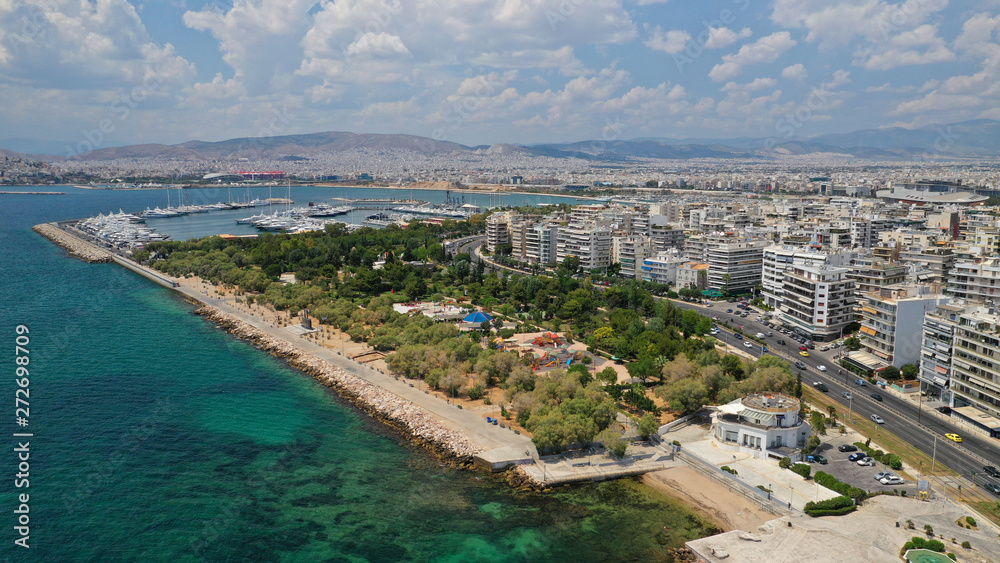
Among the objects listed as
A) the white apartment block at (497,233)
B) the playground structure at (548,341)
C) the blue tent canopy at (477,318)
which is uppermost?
the white apartment block at (497,233)

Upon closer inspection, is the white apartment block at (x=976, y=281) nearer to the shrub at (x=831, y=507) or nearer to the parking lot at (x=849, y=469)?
the parking lot at (x=849, y=469)

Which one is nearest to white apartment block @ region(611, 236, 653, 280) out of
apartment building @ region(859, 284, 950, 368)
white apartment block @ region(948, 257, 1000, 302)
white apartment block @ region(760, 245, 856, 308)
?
white apartment block @ region(760, 245, 856, 308)

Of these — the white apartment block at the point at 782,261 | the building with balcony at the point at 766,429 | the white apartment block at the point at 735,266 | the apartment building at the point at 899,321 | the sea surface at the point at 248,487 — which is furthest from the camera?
the white apartment block at the point at 735,266

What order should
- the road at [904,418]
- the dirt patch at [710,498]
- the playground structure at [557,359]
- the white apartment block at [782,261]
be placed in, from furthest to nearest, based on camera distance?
the white apartment block at [782,261] → the playground structure at [557,359] → the road at [904,418] → the dirt patch at [710,498]

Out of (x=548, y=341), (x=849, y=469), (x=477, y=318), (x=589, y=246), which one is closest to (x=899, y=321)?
(x=849, y=469)

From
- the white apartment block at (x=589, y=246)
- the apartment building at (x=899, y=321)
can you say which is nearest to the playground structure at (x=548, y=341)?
the apartment building at (x=899, y=321)

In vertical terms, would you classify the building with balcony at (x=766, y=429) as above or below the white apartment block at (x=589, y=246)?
below
